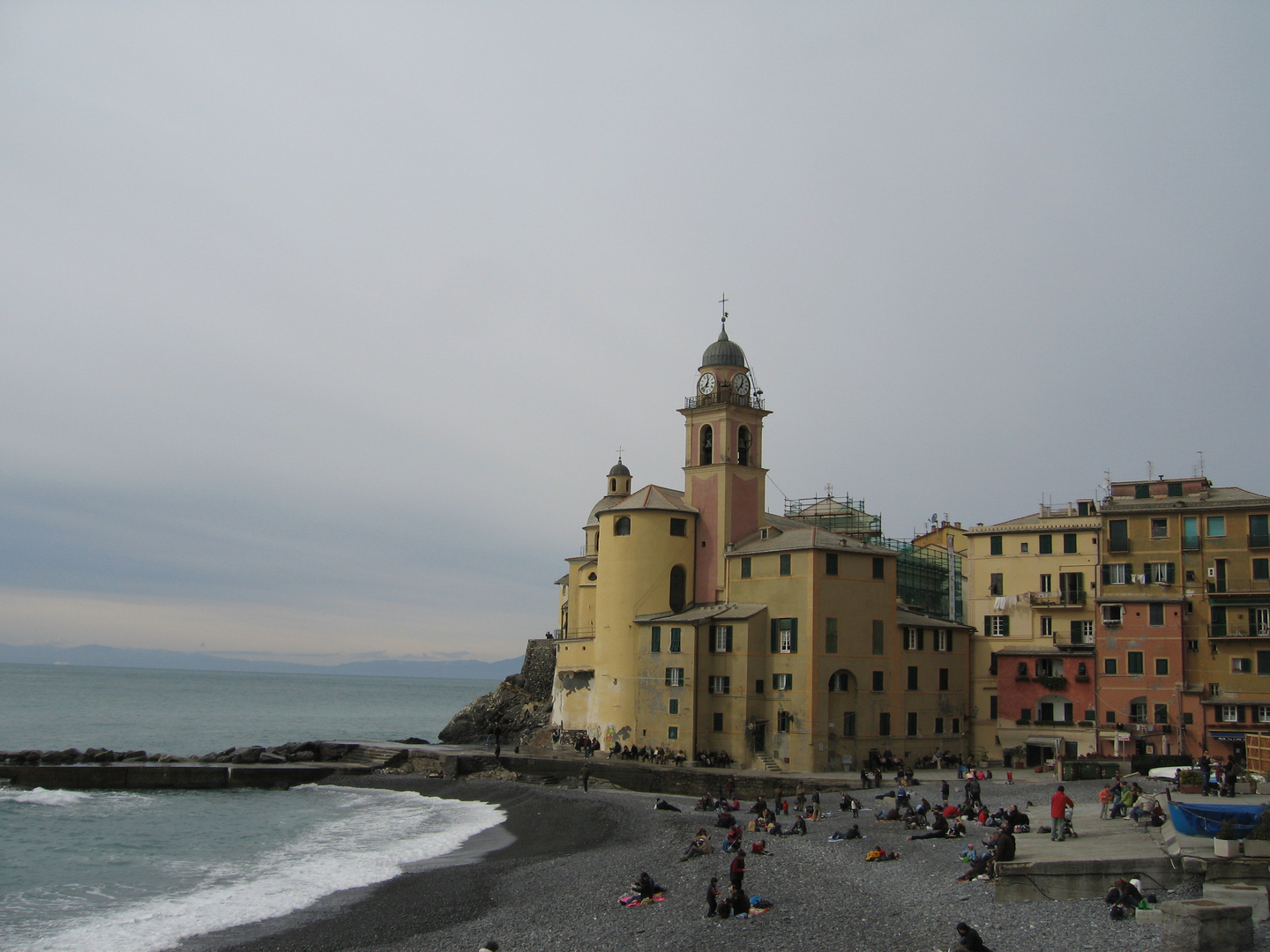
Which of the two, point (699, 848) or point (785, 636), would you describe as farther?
point (785, 636)

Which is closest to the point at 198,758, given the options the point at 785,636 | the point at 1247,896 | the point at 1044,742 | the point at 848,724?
the point at 785,636

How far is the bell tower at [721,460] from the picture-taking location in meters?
Result: 58.7

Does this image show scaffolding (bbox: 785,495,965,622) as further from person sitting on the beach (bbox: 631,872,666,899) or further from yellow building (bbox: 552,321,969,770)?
person sitting on the beach (bbox: 631,872,666,899)

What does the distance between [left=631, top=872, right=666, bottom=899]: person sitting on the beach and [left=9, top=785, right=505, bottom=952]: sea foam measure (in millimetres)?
10550

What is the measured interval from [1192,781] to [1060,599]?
27.7 metres

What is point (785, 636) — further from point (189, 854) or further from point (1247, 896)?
point (1247, 896)

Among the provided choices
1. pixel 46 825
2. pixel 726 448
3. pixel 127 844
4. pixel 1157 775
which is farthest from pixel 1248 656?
pixel 46 825

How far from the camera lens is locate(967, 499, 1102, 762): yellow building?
54625 millimetres

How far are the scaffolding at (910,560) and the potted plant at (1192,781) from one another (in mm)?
38590

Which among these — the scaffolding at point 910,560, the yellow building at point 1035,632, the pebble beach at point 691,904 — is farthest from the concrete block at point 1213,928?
the scaffolding at point 910,560

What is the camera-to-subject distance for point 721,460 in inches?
2340

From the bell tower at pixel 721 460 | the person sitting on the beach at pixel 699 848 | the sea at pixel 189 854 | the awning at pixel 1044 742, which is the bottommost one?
the sea at pixel 189 854

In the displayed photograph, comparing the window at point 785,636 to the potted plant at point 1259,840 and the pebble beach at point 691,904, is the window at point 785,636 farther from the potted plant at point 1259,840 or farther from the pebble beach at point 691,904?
the potted plant at point 1259,840

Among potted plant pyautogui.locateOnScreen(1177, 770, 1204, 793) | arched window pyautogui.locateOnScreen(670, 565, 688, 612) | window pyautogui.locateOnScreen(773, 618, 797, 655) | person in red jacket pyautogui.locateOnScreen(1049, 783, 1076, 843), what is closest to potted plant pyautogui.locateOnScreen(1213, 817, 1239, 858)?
person in red jacket pyautogui.locateOnScreen(1049, 783, 1076, 843)
